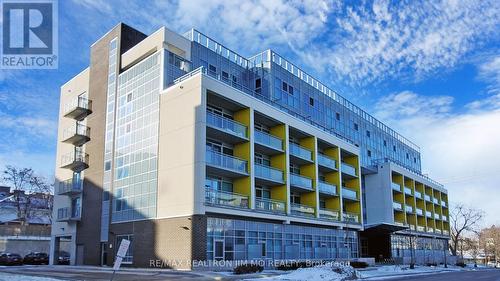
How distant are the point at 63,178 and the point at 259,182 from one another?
2120cm

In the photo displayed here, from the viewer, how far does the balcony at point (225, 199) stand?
32188mm

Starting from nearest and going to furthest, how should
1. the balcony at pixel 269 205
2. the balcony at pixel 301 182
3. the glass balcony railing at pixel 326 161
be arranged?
the balcony at pixel 269 205, the balcony at pixel 301 182, the glass balcony railing at pixel 326 161

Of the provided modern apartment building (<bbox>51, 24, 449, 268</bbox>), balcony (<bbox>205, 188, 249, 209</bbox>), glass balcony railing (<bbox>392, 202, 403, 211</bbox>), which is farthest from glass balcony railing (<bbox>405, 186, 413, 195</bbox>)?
balcony (<bbox>205, 188, 249, 209</bbox>)

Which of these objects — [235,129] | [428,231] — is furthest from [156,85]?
[428,231]

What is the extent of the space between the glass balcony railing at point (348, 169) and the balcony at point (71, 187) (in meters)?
27.2

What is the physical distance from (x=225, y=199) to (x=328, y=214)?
628 inches

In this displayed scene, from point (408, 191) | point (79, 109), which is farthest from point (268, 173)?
point (408, 191)

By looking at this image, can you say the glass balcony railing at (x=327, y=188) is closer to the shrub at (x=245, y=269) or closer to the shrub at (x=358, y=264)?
the shrub at (x=358, y=264)

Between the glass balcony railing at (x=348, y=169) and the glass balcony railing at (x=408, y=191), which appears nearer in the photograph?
the glass balcony railing at (x=348, y=169)

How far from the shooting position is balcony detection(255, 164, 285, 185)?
123 ft

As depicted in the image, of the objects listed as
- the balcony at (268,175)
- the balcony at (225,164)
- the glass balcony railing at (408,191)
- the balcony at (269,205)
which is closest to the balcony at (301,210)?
the balcony at (269,205)

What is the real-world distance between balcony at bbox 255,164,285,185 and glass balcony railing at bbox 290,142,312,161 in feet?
10.4

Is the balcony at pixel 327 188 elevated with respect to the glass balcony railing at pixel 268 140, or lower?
lower

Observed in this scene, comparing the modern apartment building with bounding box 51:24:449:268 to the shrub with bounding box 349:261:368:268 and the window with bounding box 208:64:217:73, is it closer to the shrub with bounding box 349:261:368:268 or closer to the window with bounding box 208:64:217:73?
the window with bounding box 208:64:217:73
